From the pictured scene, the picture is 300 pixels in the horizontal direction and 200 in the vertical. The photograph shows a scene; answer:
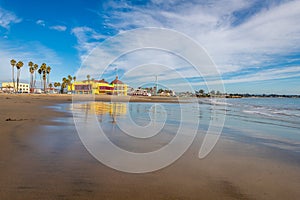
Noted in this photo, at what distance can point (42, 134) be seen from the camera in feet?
22.6

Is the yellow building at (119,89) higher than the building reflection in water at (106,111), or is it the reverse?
the yellow building at (119,89)

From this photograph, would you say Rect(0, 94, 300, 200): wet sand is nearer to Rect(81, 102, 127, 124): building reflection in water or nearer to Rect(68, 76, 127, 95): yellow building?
Rect(81, 102, 127, 124): building reflection in water

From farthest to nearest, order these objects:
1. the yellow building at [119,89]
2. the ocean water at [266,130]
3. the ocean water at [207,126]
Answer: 1. the yellow building at [119,89]
2. the ocean water at [207,126]
3. the ocean water at [266,130]

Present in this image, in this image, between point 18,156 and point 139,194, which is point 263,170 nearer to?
point 139,194

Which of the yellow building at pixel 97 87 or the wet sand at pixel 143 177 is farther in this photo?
the yellow building at pixel 97 87

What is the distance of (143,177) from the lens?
3.72 meters

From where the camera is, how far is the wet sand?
3059 mm

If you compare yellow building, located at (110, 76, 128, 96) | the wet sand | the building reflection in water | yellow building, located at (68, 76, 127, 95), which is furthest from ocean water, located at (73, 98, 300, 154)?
yellow building, located at (110, 76, 128, 96)

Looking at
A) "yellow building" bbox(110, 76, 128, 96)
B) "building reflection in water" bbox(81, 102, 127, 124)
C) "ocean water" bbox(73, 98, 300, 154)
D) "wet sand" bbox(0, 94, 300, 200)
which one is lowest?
"building reflection in water" bbox(81, 102, 127, 124)

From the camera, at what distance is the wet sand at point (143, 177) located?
3.06 meters

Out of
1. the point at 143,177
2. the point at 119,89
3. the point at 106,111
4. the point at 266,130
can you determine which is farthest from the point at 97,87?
the point at 143,177

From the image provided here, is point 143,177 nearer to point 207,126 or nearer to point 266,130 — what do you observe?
point 207,126

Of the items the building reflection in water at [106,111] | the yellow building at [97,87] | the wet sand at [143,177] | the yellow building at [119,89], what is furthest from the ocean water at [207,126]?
the yellow building at [119,89]

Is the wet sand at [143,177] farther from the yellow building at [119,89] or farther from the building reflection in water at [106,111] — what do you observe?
the yellow building at [119,89]
